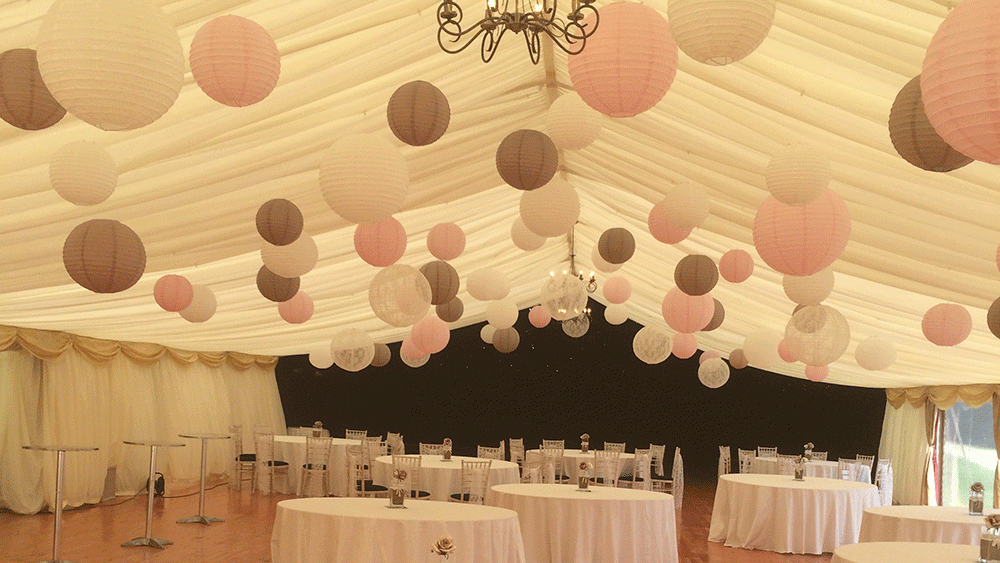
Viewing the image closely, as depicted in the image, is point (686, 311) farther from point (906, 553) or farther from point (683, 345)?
point (683, 345)

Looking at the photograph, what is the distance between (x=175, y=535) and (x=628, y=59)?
24.6 feet

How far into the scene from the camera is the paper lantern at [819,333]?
5836 mm

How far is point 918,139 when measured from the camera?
2.95 m

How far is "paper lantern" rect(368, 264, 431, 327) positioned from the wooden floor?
125 inches

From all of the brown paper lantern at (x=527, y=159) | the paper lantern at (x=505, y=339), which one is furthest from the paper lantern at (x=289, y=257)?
the paper lantern at (x=505, y=339)

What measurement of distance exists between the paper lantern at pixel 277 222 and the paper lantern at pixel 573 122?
61.5 inches

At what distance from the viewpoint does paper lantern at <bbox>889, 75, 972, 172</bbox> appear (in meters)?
2.93

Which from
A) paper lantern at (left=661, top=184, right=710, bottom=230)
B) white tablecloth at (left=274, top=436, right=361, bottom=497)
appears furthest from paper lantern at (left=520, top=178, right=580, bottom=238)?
white tablecloth at (left=274, top=436, right=361, bottom=497)

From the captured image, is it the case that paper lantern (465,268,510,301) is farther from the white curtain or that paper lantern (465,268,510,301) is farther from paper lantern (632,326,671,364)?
the white curtain

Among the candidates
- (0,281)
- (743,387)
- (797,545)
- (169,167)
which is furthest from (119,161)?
(743,387)

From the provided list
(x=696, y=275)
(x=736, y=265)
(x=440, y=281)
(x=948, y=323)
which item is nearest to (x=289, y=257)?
(x=440, y=281)

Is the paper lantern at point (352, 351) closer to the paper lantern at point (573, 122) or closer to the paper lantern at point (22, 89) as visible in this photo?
the paper lantern at point (573, 122)

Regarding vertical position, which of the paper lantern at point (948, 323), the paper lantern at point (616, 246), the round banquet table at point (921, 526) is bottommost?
the round banquet table at point (921, 526)

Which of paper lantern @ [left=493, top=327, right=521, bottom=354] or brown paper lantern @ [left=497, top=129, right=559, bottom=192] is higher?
brown paper lantern @ [left=497, top=129, right=559, bottom=192]
